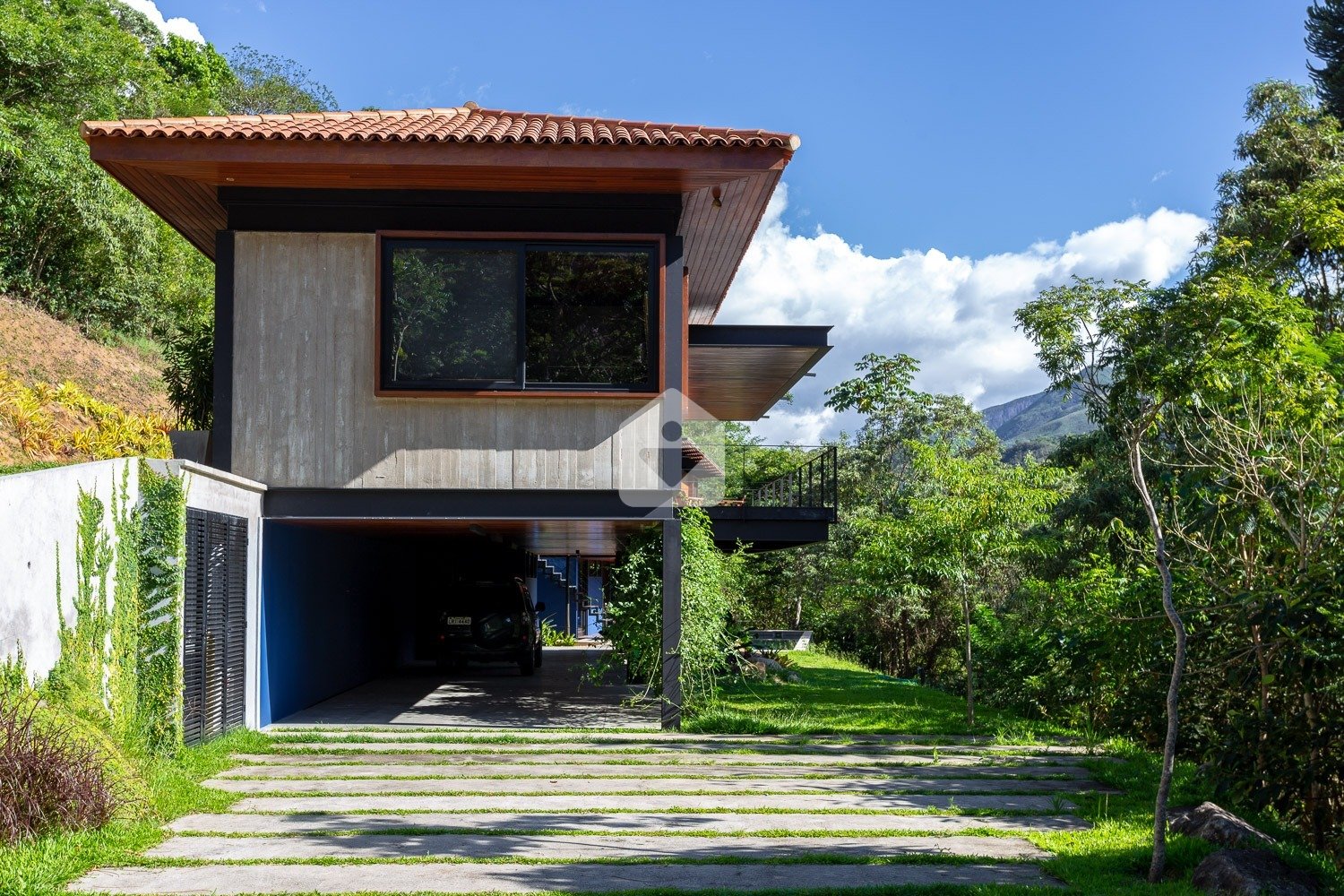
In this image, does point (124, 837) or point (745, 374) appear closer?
point (124, 837)

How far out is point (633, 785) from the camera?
9164 millimetres

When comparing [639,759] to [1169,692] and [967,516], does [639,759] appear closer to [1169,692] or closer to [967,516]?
[967,516]

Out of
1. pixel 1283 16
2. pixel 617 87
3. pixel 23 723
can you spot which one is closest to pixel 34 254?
pixel 617 87

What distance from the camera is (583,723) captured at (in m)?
12.5

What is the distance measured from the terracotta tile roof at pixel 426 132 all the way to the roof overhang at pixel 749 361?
3151 mm

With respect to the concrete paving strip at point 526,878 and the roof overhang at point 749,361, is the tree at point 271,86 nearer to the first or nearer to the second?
the roof overhang at point 749,361

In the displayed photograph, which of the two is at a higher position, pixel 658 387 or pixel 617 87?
pixel 617 87

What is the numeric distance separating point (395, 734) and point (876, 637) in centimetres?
1807

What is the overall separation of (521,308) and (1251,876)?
806cm

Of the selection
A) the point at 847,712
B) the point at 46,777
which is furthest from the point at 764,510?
the point at 46,777

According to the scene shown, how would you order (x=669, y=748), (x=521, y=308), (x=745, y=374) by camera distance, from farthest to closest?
(x=745, y=374) < (x=521, y=308) < (x=669, y=748)

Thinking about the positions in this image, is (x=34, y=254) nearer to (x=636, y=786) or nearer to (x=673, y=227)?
(x=673, y=227)

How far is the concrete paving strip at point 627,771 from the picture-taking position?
945 cm

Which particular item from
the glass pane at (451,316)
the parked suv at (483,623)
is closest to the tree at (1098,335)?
the parked suv at (483,623)
